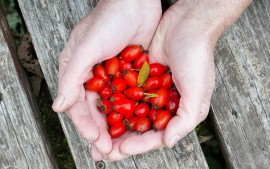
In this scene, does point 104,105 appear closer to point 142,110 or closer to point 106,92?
point 106,92

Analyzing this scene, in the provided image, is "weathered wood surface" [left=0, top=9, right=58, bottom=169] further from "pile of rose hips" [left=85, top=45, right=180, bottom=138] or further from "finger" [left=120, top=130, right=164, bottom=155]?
"finger" [left=120, top=130, right=164, bottom=155]

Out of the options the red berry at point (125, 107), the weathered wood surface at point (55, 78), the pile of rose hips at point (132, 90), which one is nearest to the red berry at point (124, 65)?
the pile of rose hips at point (132, 90)

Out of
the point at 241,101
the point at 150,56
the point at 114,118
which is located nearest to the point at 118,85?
the point at 114,118

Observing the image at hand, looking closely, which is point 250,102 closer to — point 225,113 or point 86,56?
point 225,113

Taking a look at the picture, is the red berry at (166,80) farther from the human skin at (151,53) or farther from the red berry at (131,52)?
the red berry at (131,52)

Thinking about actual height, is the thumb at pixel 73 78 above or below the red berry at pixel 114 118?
above

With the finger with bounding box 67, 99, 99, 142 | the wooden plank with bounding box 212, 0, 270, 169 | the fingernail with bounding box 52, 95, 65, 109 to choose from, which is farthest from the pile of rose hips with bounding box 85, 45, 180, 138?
the wooden plank with bounding box 212, 0, 270, 169

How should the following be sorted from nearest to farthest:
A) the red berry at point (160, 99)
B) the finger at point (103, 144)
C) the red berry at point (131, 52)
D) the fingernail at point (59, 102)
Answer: the fingernail at point (59, 102) < the finger at point (103, 144) < the red berry at point (160, 99) < the red berry at point (131, 52)
